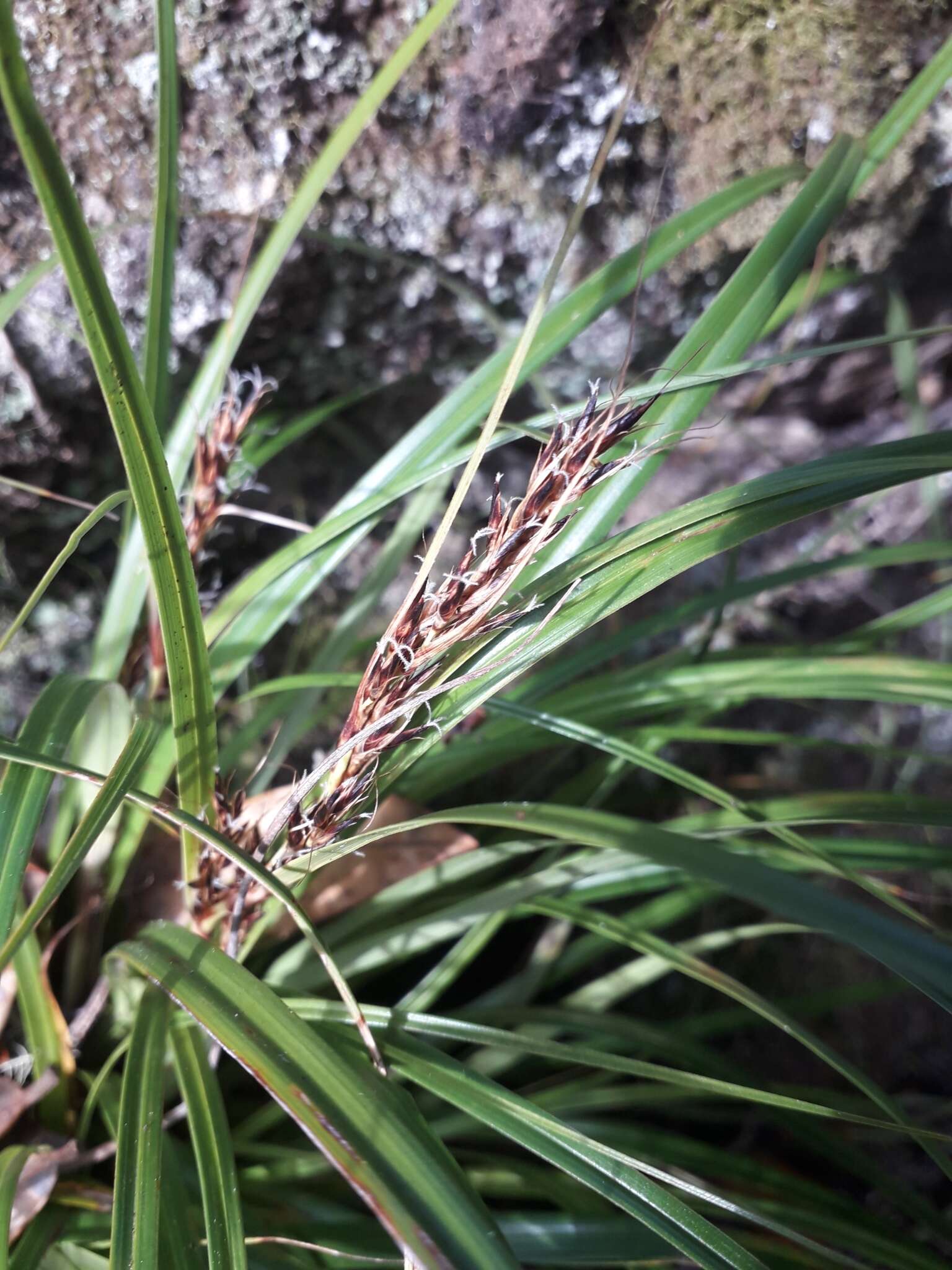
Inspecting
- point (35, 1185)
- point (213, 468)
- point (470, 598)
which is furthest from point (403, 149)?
point (35, 1185)

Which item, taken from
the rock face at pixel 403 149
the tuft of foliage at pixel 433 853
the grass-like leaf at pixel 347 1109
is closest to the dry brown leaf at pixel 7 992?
the tuft of foliage at pixel 433 853

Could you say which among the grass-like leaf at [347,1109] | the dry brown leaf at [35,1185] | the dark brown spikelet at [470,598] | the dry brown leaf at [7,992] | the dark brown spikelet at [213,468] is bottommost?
the dry brown leaf at [35,1185]

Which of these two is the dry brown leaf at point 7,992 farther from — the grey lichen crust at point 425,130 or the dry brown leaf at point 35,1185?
the grey lichen crust at point 425,130

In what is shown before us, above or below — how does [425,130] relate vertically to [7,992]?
above

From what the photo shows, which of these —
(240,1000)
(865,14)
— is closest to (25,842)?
(240,1000)

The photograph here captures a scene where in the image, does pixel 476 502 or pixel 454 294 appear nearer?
pixel 454 294

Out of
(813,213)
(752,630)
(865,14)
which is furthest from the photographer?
(752,630)

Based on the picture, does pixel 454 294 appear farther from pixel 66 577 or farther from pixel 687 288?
pixel 66 577

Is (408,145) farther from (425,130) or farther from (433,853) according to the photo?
(433,853)

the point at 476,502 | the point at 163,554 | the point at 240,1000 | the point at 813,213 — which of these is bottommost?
the point at 240,1000
